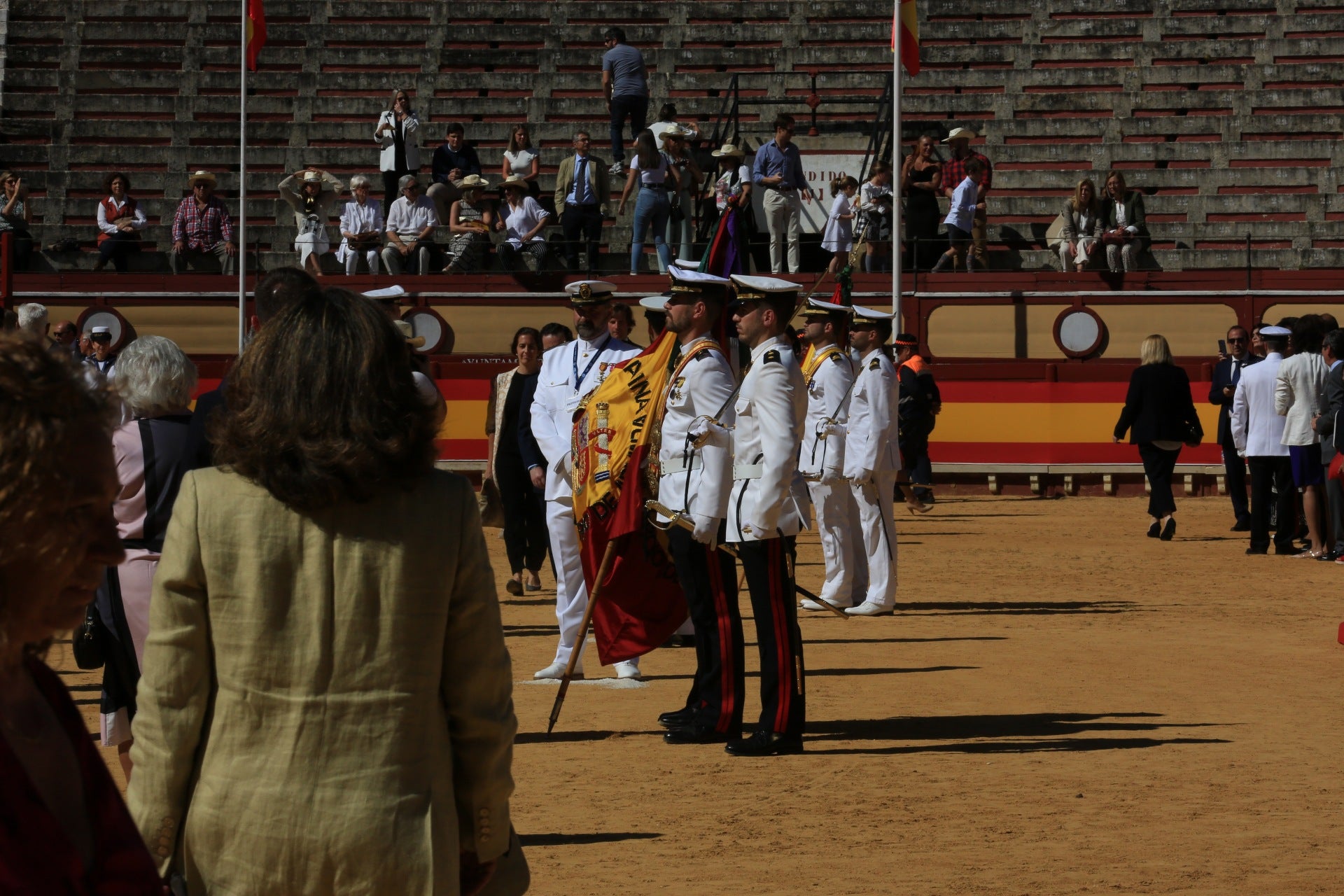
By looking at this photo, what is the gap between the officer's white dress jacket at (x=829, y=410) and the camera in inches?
464

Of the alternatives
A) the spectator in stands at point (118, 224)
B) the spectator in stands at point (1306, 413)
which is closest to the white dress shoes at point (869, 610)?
the spectator in stands at point (1306, 413)

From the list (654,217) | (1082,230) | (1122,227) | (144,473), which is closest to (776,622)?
(144,473)

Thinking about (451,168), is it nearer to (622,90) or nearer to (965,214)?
(622,90)

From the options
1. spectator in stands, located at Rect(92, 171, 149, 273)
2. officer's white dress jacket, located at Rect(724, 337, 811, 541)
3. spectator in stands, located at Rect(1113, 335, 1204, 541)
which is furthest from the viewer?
spectator in stands, located at Rect(92, 171, 149, 273)

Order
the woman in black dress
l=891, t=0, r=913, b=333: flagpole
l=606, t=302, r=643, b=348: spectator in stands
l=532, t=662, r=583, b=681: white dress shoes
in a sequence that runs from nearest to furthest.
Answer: l=532, t=662, r=583, b=681: white dress shoes → l=606, t=302, r=643, b=348: spectator in stands → l=891, t=0, r=913, b=333: flagpole → the woman in black dress

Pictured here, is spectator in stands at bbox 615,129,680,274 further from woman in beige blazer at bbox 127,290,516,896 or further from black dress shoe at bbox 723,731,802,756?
woman in beige blazer at bbox 127,290,516,896

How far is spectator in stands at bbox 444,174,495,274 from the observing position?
22797mm

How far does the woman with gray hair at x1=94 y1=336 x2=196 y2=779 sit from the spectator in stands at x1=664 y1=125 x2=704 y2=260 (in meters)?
16.4

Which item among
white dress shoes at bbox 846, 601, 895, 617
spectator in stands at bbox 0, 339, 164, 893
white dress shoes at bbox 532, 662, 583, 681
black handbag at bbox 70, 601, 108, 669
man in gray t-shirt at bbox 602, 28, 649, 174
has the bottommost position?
white dress shoes at bbox 532, 662, 583, 681

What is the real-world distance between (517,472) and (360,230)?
37.8 feet

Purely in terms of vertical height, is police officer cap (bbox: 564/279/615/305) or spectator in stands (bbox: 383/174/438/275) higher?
spectator in stands (bbox: 383/174/438/275)

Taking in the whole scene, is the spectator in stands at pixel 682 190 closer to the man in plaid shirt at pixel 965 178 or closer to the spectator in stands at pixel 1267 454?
the man in plaid shirt at pixel 965 178

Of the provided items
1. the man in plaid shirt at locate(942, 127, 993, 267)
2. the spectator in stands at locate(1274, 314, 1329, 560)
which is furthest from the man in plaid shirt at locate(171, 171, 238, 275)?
the spectator in stands at locate(1274, 314, 1329, 560)

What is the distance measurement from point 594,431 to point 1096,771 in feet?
8.78
